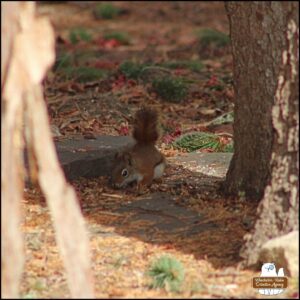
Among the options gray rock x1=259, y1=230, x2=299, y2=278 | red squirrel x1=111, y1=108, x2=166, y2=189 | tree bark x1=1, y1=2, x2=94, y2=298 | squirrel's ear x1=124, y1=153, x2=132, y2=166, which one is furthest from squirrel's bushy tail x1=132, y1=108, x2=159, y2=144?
tree bark x1=1, y1=2, x2=94, y2=298

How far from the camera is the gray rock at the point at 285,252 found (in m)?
5.07

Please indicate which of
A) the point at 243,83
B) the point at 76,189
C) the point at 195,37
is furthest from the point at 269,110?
the point at 195,37

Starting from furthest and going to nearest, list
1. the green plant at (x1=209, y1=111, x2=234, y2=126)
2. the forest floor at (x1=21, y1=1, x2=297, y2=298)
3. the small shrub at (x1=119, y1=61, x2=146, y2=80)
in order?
the small shrub at (x1=119, y1=61, x2=146, y2=80)
the green plant at (x1=209, y1=111, x2=234, y2=126)
the forest floor at (x1=21, y1=1, x2=297, y2=298)

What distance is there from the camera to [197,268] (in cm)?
544

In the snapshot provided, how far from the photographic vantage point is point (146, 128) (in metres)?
7.56

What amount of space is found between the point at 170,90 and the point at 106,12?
668 cm

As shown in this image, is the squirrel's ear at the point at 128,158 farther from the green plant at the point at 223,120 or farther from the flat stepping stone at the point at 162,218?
the green plant at the point at 223,120

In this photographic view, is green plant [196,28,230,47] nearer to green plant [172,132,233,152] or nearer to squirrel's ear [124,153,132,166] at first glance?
green plant [172,132,233,152]

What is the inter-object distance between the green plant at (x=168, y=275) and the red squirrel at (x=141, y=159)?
2.15 metres

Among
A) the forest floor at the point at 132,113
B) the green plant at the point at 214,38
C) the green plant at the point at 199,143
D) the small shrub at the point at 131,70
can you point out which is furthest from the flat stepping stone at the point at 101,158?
the green plant at the point at 214,38

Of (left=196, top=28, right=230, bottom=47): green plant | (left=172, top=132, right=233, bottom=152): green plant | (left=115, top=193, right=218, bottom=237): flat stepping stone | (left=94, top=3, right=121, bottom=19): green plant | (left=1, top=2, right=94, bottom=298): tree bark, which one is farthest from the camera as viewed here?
(left=94, top=3, right=121, bottom=19): green plant

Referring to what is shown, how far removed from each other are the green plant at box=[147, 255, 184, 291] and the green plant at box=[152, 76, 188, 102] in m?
5.73

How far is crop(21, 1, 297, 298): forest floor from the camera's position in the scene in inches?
210

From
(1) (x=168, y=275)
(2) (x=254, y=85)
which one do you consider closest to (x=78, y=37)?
(2) (x=254, y=85)
